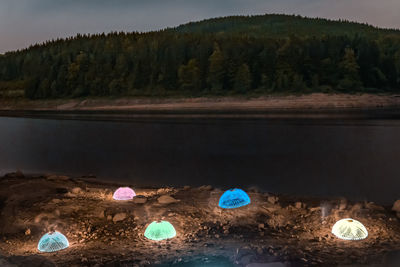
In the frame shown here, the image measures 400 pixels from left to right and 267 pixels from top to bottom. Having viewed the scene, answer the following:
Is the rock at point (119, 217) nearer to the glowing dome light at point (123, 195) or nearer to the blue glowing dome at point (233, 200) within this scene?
the glowing dome light at point (123, 195)

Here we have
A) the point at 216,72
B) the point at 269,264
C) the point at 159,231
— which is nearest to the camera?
the point at 269,264

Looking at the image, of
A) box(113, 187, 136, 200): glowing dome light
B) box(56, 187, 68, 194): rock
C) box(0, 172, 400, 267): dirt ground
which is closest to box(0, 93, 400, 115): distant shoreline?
box(56, 187, 68, 194): rock

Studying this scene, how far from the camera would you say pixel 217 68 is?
91.6 metres

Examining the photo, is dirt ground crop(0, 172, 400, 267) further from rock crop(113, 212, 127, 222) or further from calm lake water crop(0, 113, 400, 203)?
calm lake water crop(0, 113, 400, 203)

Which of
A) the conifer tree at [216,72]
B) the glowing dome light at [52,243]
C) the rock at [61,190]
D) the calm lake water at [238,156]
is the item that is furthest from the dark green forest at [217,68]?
the glowing dome light at [52,243]

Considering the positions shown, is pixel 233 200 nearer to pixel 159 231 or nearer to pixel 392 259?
pixel 159 231

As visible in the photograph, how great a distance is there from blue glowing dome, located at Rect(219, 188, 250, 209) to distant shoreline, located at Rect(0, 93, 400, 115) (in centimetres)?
5713

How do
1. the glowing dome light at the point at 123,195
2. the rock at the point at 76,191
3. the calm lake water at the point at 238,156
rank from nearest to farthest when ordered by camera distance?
the glowing dome light at the point at 123,195
the rock at the point at 76,191
the calm lake water at the point at 238,156

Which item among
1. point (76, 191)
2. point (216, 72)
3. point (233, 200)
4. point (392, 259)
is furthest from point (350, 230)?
→ point (216, 72)

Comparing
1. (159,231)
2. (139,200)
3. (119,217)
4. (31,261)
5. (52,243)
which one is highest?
(139,200)

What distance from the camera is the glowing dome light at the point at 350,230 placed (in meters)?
9.32

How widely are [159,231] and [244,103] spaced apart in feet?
236

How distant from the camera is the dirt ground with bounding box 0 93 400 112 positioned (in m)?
75.8

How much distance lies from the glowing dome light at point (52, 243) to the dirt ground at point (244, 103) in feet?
223
